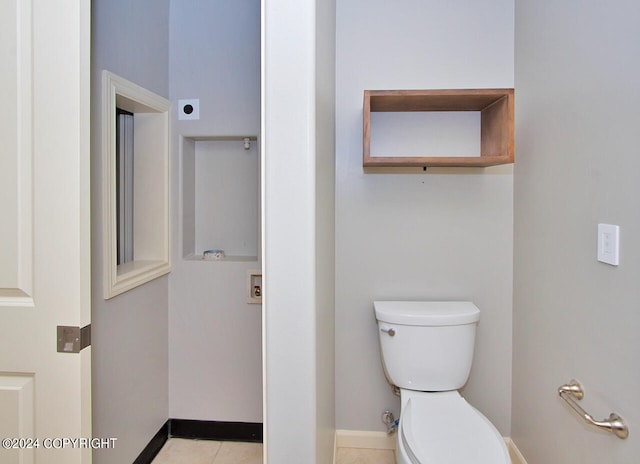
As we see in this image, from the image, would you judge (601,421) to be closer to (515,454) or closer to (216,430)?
(515,454)

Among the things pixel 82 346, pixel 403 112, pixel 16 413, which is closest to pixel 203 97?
pixel 403 112

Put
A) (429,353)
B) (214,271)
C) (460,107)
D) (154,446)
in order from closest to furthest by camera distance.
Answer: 1. (429,353)
2. (460,107)
3. (154,446)
4. (214,271)

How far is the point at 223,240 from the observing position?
7.08ft

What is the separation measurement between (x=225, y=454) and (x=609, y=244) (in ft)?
6.14

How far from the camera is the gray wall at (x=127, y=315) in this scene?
1496mm

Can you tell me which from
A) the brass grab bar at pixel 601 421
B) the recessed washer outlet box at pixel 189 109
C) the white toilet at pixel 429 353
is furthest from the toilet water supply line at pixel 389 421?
the recessed washer outlet box at pixel 189 109

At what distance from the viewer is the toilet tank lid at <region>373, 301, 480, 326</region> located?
1689 mm

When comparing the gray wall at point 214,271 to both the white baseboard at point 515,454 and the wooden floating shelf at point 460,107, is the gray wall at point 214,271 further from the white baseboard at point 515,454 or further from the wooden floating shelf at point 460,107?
the white baseboard at point 515,454

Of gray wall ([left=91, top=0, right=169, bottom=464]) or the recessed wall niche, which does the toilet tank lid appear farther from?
gray wall ([left=91, top=0, right=169, bottom=464])

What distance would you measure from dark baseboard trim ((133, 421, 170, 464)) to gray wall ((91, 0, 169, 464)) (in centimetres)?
4

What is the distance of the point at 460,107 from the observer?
1832mm

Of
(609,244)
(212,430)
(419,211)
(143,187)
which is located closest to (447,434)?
(609,244)

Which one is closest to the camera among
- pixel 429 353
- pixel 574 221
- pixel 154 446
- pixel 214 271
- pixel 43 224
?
pixel 43 224

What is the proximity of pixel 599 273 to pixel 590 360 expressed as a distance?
0.93 feet
